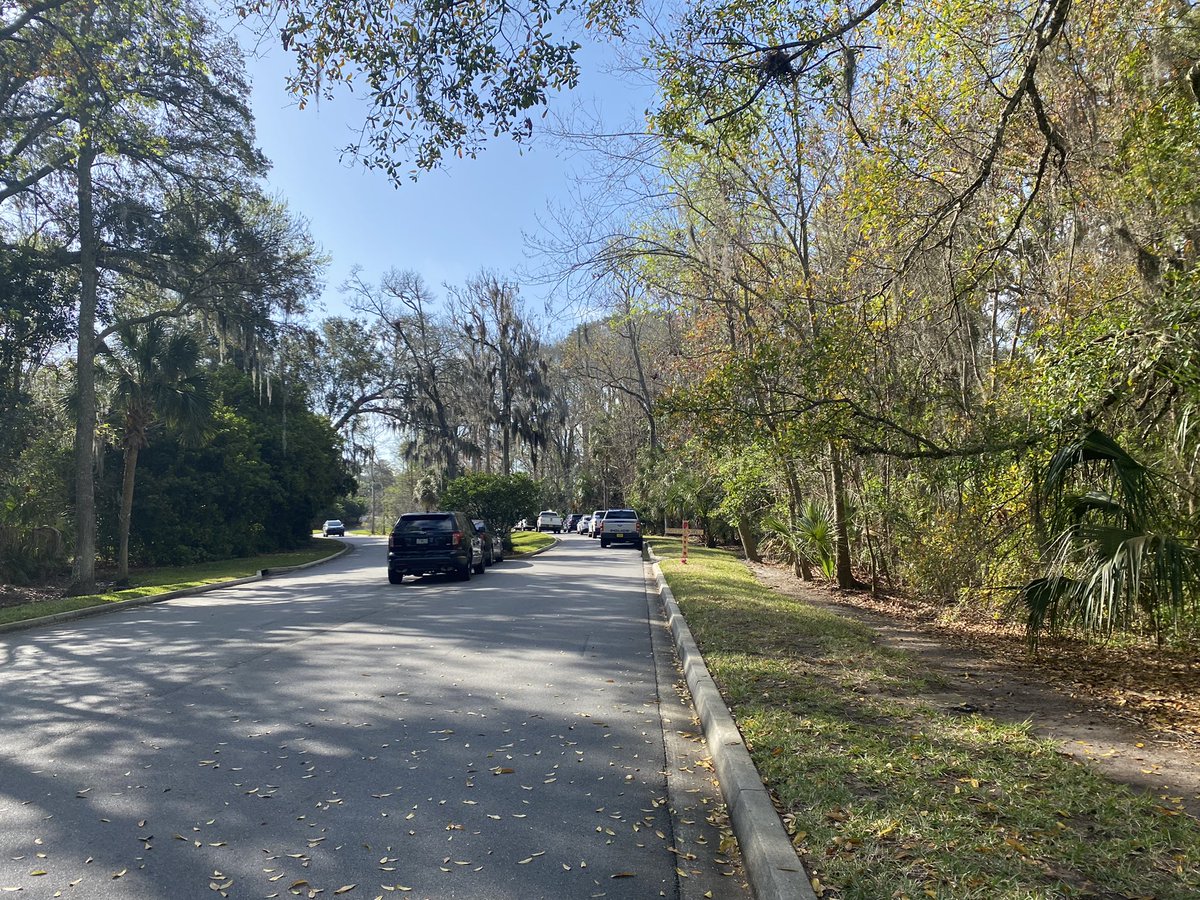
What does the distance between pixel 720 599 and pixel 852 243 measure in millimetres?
6942

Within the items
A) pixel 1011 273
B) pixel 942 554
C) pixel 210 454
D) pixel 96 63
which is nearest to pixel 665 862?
pixel 942 554

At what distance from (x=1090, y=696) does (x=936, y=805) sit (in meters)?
3.90

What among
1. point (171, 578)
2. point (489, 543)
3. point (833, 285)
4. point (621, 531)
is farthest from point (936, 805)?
point (621, 531)

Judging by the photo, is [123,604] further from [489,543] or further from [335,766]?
[335,766]

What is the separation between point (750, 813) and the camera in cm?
443

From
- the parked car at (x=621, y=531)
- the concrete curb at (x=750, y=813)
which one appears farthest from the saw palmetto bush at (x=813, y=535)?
the parked car at (x=621, y=531)

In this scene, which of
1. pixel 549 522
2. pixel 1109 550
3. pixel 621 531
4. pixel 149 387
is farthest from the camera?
pixel 549 522

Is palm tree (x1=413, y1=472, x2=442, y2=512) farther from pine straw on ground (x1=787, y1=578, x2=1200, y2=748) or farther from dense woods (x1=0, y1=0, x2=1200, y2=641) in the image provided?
pine straw on ground (x1=787, y1=578, x2=1200, y2=748)

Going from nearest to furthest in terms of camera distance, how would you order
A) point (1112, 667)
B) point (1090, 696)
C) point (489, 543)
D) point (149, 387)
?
1. point (1090, 696)
2. point (1112, 667)
3. point (149, 387)
4. point (489, 543)

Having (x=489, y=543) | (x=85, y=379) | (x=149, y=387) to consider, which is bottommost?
(x=489, y=543)

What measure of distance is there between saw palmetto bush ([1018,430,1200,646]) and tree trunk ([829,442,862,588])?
24.5 ft

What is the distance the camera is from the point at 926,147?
10906 mm

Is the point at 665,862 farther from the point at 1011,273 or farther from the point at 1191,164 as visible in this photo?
the point at 1011,273

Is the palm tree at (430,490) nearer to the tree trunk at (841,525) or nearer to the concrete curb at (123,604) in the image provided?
the concrete curb at (123,604)
